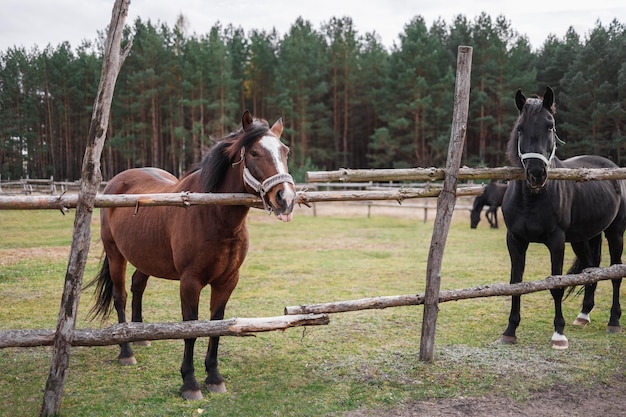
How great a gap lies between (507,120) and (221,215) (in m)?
32.6

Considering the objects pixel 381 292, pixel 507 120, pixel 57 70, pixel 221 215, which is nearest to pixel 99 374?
pixel 221 215

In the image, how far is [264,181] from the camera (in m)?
3.50

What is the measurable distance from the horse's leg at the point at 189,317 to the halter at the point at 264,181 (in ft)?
3.09

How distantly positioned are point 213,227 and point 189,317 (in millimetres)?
785

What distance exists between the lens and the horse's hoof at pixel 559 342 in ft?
16.6

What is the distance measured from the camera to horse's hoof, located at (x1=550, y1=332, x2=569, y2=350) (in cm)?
505

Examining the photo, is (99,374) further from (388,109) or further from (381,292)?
(388,109)

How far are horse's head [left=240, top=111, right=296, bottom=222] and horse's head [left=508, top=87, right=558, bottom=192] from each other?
2.49m

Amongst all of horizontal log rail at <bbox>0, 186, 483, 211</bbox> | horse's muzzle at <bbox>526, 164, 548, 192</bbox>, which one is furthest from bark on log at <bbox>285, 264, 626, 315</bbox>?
horse's muzzle at <bbox>526, 164, 548, 192</bbox>

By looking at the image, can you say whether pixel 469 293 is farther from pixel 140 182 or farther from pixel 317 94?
pixel 317 94

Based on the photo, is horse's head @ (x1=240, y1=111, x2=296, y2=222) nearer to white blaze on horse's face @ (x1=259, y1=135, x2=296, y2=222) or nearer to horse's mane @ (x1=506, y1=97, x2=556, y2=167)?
white blaze on horse's face @ (x1=259, y1=135, x2=296, y2=222)

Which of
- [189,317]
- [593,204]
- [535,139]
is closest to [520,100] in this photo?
[535,139]

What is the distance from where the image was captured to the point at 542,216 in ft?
16.6

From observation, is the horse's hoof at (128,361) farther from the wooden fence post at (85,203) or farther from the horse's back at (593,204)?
the horse's back at (593,204)
